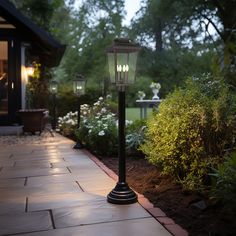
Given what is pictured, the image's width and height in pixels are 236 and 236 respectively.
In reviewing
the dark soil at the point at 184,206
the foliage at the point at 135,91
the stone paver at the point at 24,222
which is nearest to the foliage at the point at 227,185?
the dark soil at the point at 184,206

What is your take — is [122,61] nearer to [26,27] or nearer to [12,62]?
[26,27]

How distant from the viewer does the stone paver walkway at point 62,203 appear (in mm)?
3061

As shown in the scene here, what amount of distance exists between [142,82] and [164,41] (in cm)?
631

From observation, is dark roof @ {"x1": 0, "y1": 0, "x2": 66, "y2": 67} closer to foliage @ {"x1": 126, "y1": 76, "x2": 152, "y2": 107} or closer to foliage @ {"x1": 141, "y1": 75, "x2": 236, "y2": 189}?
foliage @ {"x1": 141, "y1": 75, "x2": 236, "y2": 189}

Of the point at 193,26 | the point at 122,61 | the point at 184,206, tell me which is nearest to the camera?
the point at 184,206

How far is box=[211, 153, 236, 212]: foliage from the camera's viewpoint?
2.74 metres

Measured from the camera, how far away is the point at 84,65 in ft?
109

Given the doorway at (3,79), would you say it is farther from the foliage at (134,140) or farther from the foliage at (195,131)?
the foliage at (195,131)

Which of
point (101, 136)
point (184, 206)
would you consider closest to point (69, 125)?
point (101, 136)

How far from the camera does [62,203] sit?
379cm

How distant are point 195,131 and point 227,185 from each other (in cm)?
128

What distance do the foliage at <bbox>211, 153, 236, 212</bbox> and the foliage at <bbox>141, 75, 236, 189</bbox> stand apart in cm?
85

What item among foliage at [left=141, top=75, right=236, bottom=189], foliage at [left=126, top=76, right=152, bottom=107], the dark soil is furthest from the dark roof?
foliage at [left=126, top=76, right=152, bottom=107]

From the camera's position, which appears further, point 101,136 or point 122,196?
point 101,136
